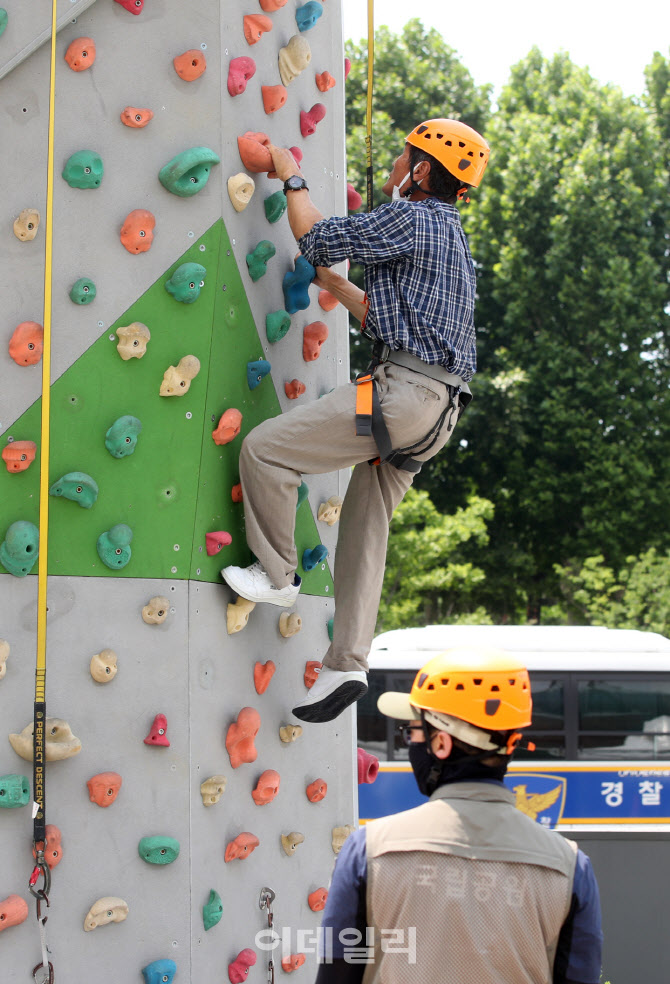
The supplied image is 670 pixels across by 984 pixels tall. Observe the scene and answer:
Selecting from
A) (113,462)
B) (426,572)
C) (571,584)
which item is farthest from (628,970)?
(571,584)

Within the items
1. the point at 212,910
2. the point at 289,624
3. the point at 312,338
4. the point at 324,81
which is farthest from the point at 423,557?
the point at 212,910

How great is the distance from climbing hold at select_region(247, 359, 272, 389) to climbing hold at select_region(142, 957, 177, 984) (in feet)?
7.04

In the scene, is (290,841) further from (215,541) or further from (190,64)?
(190,64)

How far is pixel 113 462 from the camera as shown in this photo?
3.97 metres

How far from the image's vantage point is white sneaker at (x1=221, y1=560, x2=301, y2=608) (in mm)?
4066

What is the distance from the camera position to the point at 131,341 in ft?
13.1

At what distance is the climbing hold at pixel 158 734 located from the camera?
384cm

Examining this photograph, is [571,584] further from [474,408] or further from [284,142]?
[284,142]

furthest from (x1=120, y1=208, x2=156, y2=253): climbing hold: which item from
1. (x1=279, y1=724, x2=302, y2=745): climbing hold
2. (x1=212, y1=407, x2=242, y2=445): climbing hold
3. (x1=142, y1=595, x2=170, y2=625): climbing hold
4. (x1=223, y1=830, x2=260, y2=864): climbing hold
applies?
(x1=223, y1=830, x2=260, y2=864): climbing hold

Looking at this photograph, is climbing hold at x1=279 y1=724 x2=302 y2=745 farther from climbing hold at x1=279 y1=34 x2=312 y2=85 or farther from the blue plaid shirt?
climbing hold at x1=279 y1=34 x2=312 y2=85

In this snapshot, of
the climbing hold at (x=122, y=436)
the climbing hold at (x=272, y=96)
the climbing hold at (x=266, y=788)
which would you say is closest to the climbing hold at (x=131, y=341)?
the climbing hold at (x=122, y=436)

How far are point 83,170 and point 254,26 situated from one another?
1.00 metres

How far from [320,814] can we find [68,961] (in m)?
1.40

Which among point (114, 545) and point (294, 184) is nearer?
point (114, 545)
